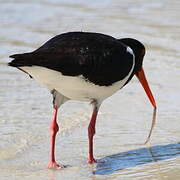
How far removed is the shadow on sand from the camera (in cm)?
596

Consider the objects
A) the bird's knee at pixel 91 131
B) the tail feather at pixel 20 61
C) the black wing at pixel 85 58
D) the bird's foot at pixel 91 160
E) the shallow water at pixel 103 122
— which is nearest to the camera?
the tail feather at pixel 20 61

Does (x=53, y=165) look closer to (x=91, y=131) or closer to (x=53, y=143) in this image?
(x=53, y=143)

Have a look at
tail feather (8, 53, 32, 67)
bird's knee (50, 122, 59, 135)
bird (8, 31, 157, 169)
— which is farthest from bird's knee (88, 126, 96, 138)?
tail feather (8, 53, 32, 67)

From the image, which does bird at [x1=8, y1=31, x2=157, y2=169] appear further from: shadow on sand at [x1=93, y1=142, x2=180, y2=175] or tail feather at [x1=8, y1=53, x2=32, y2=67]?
shadow on sand at [x1=93, y1=142, x2=180, y2=175]

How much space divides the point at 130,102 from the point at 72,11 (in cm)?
515

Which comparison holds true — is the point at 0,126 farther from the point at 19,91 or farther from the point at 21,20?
the point at 21,20

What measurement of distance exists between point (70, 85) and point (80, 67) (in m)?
0.22

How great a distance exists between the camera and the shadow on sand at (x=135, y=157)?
5.96 meters

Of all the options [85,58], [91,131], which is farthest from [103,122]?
[85,58]

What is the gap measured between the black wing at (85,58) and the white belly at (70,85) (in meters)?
0.07

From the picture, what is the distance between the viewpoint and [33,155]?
616 cm

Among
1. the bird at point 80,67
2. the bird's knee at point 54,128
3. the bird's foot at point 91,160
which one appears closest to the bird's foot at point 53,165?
the bird at point 80,67

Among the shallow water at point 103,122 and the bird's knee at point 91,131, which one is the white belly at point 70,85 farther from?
the shallow water at point 103,122

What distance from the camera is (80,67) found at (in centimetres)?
575
